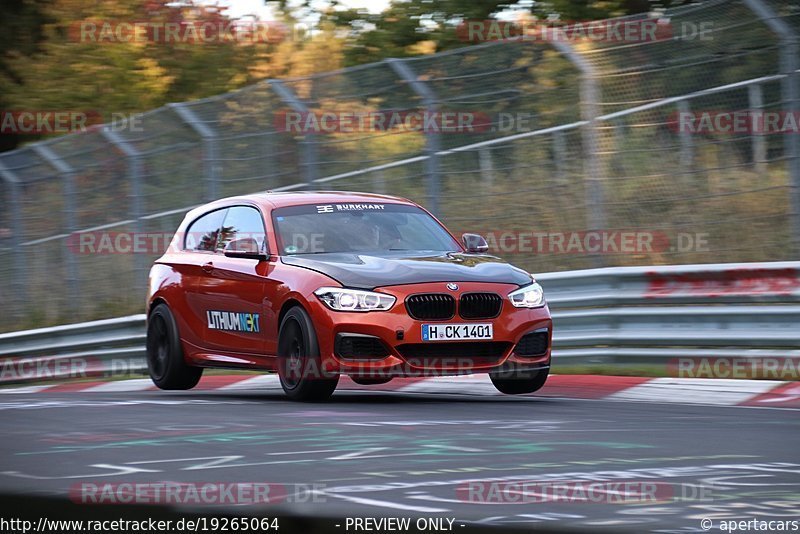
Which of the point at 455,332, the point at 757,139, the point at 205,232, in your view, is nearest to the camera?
the point at 455,332

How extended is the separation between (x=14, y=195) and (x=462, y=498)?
15.5 metres

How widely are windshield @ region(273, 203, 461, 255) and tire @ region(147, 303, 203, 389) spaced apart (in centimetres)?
167

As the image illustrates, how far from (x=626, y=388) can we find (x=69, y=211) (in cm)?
1010

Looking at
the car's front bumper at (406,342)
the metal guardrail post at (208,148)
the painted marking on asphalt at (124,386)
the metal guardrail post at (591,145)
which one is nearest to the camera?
the car's front bumper at (406,342)

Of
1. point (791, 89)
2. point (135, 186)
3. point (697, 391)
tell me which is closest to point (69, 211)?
point (135, 186)

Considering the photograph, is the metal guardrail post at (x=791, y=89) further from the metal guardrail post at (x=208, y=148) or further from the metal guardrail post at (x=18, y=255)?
the metal guardrail post at (x=18, y=255)

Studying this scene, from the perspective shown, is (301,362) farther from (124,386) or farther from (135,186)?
(135,186)

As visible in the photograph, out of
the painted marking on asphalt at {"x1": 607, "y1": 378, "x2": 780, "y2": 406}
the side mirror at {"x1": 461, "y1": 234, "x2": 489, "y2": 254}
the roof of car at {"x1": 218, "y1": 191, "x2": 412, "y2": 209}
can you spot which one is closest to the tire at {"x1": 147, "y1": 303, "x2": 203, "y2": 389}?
the roof of car at {"x1": 218, "y1": 191, "x2": 412, "y2": 209}

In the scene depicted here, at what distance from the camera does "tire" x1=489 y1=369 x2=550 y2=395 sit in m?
9.92

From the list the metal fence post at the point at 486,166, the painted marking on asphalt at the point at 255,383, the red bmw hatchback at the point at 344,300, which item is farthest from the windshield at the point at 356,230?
the painted marking on asphalt at the point at 255,383

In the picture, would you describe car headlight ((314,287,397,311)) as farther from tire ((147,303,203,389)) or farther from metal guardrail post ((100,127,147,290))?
metal guardrail post ((100,127,147,290))

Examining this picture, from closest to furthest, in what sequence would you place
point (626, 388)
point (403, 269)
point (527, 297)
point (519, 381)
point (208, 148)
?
point (403, 269), point (527, 297), point (519, 381), point (626, 388), point (208, 148)

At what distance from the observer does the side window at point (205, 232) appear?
1166 centimetres

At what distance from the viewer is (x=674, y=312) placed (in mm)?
11031
